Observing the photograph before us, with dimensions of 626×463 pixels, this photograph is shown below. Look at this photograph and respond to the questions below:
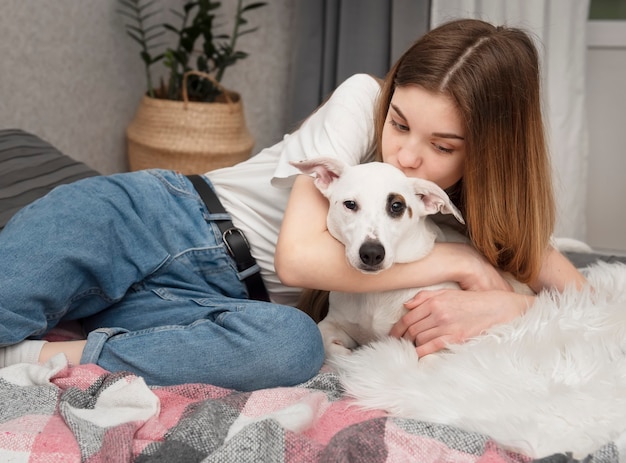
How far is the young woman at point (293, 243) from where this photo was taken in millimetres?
1257

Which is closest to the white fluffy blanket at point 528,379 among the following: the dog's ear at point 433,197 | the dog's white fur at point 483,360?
the dog's white fur at point 483,360

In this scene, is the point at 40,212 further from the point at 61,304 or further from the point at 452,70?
the point at 452,70

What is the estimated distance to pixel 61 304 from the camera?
1.33 meters

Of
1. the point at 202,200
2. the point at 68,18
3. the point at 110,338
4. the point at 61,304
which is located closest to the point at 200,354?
the point at 110,338

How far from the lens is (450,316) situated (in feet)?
4.36

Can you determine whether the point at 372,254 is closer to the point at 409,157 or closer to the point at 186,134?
the point at 409,157

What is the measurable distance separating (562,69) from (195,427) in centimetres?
264

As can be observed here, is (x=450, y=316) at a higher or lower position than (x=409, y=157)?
lower

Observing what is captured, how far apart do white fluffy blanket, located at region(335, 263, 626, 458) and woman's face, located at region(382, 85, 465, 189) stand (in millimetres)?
313

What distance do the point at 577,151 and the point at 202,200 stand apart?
7.13ft

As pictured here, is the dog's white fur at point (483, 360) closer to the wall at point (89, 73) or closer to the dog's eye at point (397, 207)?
the dog's eye at point (397, 207)

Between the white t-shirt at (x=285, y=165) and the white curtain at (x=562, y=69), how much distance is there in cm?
173

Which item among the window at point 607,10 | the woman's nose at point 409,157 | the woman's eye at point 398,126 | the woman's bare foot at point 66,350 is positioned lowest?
the woman's bare foot at point 66,350

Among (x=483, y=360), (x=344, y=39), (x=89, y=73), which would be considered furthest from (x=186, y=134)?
(x=483, y=360)
